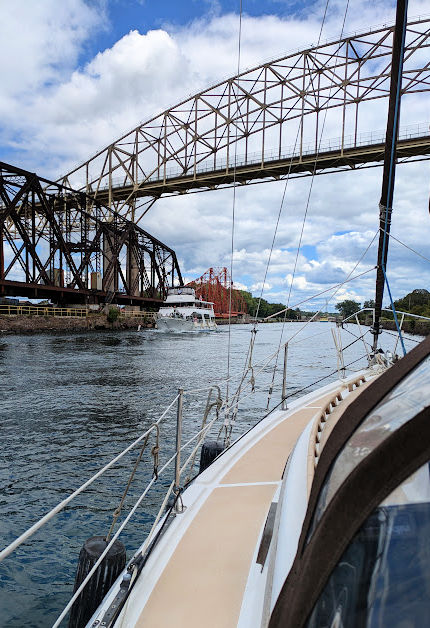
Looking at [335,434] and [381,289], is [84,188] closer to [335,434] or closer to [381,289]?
[381,289]

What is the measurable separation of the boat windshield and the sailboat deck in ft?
3.31

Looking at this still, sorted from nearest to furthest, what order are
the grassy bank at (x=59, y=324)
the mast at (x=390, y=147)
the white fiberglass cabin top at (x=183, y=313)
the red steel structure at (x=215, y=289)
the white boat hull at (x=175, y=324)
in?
the mast at (x=390, y=147), the grassy bank at (x=59, y=324), the white boat hull at (x=175, y=324), the white fiberglass cabin top at (x=183, y=313), the red steel structure at (x=215, y=289)

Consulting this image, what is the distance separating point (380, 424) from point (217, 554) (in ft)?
5.51

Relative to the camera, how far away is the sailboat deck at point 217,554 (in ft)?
6.64

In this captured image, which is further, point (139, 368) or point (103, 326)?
point (103, 326)

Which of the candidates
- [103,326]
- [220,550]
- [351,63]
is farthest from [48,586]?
[351,63]

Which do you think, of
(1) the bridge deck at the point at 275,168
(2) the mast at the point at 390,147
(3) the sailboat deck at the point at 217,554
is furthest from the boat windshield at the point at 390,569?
(1) the bridge deck at the point at 275,168

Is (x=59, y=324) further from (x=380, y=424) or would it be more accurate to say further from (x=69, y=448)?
(x=380, y=424)

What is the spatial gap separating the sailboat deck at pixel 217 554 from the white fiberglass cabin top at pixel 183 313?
50.7m

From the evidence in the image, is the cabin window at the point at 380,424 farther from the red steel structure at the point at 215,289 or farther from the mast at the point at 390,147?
the red steel structure at the point at 215,289

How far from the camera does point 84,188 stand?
6962 cm

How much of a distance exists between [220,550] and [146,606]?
54 cm

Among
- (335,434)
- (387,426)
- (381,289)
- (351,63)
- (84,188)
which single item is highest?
(351,63)

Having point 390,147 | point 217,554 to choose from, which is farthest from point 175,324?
point 217,554
